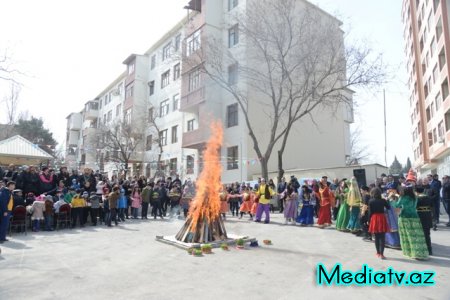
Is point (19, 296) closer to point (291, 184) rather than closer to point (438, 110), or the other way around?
point (291, 184)

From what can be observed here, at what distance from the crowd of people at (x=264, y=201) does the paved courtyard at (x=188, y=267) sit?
76cm

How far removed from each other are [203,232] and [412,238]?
5793mm

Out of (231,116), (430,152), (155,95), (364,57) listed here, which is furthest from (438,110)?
(155,95)

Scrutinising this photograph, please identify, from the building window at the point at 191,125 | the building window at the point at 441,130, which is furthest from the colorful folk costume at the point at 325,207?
the building window at the point at 441,130

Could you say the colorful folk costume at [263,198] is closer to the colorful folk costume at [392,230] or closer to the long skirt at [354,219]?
the long skirt at [354,219]

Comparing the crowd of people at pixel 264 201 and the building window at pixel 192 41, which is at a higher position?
the building window at pixel 192 41

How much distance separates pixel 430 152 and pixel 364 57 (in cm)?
2015

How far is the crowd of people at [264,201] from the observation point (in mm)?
9117

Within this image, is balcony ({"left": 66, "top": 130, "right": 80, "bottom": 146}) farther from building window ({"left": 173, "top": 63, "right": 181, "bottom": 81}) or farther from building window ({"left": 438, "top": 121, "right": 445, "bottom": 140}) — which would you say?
building window ({"left": 438, "top": 121, "right": 445, "bottom": 140})

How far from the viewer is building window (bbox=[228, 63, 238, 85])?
90.2 feet

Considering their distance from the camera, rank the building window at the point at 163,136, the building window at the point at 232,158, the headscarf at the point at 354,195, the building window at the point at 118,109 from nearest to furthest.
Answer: the headscarf at the point at 354,195, the building window at the point at 232,158, the building window at the point at 163,136, the building window at the point at 118,109

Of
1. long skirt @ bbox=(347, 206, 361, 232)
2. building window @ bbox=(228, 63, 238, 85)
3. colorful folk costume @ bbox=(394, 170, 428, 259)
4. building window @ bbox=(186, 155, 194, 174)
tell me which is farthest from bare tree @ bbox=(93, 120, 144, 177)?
colorful folk costume @ bbox=(394, 170, 428, 259)

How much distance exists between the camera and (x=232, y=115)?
29.9 meters

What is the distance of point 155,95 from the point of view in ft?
131
